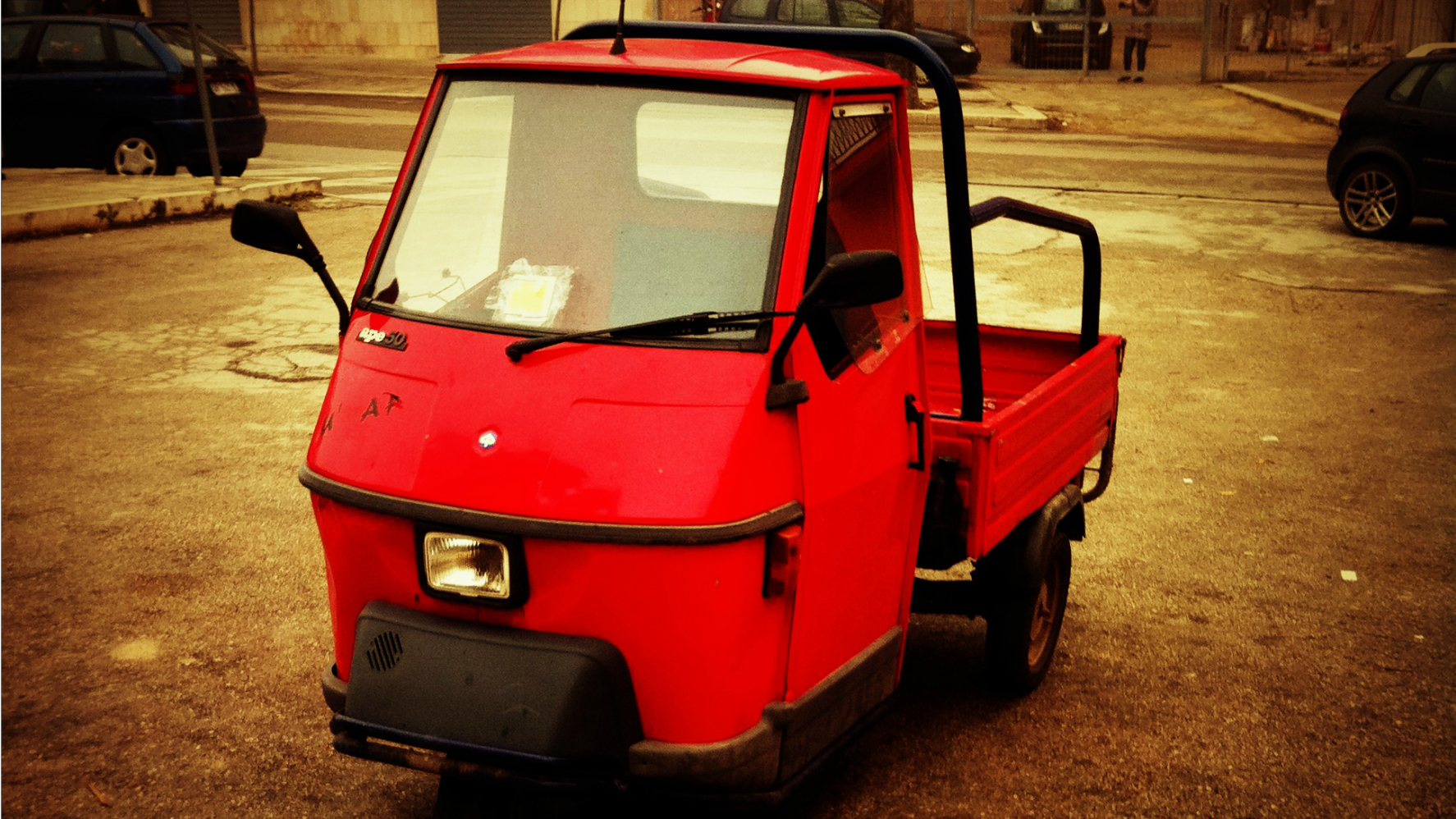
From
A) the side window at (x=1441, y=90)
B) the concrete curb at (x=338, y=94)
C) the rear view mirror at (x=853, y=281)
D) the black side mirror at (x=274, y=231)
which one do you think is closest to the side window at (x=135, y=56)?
the concrete curb at (x=338, y=94)

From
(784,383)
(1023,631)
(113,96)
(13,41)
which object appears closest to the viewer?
(784,383)

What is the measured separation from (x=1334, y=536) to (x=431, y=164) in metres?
4.19

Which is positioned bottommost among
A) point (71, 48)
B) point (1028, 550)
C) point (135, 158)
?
point (1028, 550)

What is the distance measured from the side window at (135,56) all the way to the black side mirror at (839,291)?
13293 mm

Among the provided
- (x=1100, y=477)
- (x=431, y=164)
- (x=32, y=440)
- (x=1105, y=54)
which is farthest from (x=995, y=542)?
(x=1105, y=54)

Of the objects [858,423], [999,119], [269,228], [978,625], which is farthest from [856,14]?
[858,423]

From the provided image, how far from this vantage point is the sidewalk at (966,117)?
1270 centimetres

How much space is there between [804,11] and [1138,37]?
7.58m

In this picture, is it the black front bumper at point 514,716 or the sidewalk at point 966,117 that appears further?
the sidewalk at point 966,117

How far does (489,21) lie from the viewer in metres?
33.4

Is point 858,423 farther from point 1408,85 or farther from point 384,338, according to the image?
point 1408,85

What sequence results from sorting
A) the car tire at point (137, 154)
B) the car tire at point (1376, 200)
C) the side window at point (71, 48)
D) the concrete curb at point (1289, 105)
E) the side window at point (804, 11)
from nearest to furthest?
the car tire at point (1376, 200) → the side window at point (71, 48) → the car tire at point (137, 154) → the concrete curb at point (1289, 105) → the side window at point (804, 11)

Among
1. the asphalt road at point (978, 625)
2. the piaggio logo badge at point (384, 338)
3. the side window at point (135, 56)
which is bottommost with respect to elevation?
the asphalt road at point (978, 625)

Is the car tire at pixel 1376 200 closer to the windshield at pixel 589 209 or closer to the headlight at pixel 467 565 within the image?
the windshield at pixel 589 209
